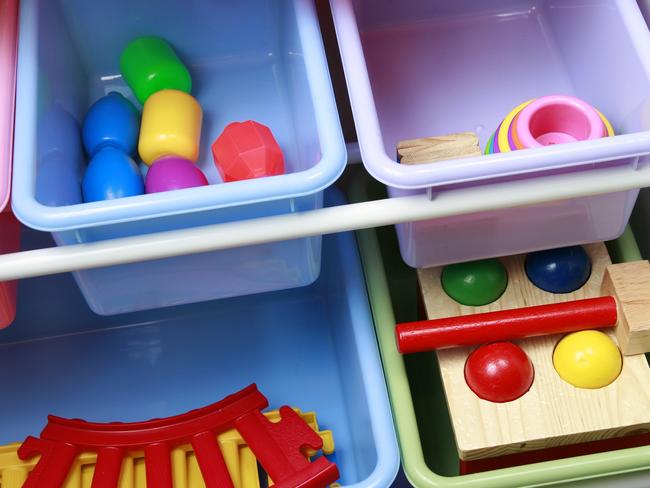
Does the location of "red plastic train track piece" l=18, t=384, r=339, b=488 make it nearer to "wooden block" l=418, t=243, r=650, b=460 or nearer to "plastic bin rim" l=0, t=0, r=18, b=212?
"wooden block" l=418, t=243, r=650, b=460

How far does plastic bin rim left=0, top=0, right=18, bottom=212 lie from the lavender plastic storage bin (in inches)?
12.7

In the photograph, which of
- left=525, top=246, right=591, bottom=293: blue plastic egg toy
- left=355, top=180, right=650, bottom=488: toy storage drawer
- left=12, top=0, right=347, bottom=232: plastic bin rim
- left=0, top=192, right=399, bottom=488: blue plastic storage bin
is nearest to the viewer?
left=12, top=0, right=347, bottom=232: plastic bin rim

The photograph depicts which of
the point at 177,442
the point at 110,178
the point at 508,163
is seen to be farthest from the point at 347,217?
the point at 177,442

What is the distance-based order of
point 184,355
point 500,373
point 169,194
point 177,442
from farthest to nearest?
1. point 184,355
2. point 177,442
3. point 500,373
4. point 169,194

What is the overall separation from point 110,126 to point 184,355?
35 centimetres

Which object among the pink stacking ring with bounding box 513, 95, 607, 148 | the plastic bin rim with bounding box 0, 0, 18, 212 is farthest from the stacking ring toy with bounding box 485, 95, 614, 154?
the plastic bin rim with bounding box 0, 0, 18, 212

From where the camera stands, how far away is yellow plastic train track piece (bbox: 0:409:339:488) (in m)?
0.94

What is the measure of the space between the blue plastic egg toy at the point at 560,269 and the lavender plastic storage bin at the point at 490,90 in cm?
6

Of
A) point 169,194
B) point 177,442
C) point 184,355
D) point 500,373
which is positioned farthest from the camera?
point 184,355

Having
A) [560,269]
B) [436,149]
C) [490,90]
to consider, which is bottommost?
[560,269]

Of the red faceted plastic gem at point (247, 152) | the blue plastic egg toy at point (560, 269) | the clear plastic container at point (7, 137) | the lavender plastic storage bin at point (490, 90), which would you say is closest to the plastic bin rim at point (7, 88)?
the clear plastic container at point (7, 137)

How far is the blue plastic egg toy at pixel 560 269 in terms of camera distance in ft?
3.04

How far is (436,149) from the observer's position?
2.84 ft

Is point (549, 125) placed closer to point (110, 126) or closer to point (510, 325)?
point (510, 325)
